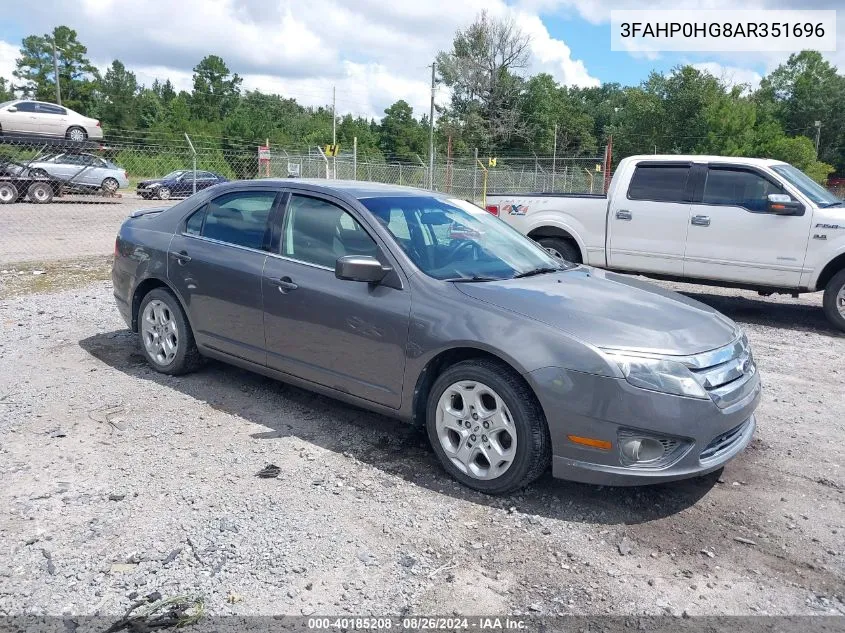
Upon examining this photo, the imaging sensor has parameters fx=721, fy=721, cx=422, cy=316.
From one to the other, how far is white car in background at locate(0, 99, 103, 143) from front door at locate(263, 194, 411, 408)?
22.6m

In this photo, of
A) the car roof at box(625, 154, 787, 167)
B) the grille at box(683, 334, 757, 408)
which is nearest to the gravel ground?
the grille at box(683, 334, 757, 408)

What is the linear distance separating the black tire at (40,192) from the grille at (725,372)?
22.8 meters

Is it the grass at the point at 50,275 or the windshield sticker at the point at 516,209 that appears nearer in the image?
the grass at the point at 50,275

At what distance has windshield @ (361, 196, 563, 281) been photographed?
170 inches

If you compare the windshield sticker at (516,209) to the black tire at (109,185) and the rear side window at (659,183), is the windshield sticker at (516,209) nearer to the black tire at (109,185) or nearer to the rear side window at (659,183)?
the rear side window at (659,183)

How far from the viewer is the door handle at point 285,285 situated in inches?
181

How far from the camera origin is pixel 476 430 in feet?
12.4

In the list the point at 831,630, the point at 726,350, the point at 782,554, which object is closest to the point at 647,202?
the point at 726,350

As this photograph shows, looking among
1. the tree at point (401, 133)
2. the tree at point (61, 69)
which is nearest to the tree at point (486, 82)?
the tree at point (401, 133)

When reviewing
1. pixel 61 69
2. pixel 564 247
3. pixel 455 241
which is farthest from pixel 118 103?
pixel 455 241

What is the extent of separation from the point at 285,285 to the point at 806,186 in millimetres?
6655

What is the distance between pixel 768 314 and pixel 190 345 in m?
7.00

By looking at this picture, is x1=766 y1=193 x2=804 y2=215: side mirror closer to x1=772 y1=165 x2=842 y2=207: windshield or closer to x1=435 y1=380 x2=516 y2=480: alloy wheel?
x1=772 y1=165 x2=842 y2=207: windshield

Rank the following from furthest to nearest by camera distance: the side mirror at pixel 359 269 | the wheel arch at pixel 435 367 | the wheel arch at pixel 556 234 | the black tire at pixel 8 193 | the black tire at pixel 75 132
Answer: the black tire at pixel 75 132
the black tire at pixel 8 193
the wheel arch at pixel 556 234
the side mirror at pixel 359 269
the wheel arch at pixel 435 367
